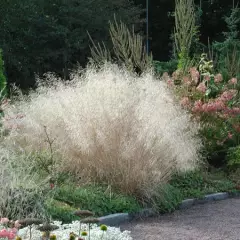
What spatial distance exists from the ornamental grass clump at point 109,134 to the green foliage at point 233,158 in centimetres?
108

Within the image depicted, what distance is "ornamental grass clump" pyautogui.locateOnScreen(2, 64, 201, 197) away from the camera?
22.4 feet

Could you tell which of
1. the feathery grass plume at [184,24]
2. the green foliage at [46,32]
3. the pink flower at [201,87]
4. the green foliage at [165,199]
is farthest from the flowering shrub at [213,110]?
the green foliage at [46,32]

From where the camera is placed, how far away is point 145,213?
6566 millimetres

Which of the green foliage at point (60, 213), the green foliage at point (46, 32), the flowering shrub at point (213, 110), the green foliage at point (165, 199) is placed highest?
the green foliage at point (46, 32)

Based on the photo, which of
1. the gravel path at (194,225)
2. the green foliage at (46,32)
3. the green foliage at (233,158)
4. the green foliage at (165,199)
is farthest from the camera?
the green foliage at (46,32)

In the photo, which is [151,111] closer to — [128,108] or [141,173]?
[128,108]

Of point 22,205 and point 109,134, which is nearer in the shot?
point 22,205

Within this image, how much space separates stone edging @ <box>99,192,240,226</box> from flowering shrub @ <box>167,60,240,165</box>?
5.34 ft

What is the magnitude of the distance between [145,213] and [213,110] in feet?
10.3

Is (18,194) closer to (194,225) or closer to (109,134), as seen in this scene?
(109,134)

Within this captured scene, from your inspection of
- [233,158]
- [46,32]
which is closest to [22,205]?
[233,158]

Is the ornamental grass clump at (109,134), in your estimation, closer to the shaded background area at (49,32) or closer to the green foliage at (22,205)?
the green foliage at (22,205)

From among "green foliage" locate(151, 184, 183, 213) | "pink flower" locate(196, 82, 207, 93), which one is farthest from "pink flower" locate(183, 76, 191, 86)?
"green foliage" locate(151, 184, 183, 213)

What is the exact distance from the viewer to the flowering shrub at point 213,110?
365 inches
